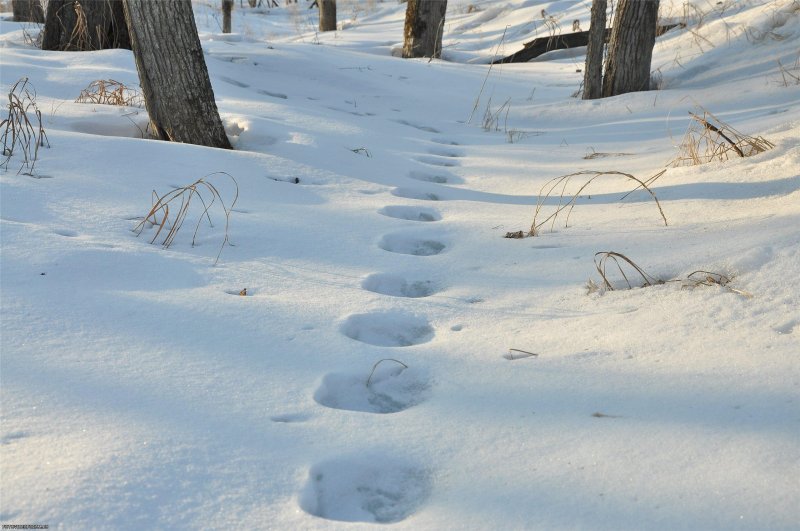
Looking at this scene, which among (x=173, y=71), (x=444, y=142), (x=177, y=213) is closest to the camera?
(x=177, y=213)

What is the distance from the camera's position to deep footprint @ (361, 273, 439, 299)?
244 cm

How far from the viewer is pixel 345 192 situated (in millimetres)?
3500

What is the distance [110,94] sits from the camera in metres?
4.47

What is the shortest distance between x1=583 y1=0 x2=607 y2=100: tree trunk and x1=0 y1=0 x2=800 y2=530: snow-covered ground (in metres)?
1.90

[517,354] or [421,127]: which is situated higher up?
[421,127]

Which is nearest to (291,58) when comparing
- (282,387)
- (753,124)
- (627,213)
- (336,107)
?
(336,107)

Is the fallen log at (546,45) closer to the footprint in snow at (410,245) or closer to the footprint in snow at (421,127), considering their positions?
the footprint in snow at (421,127)

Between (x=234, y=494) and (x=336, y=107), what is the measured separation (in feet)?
14.8

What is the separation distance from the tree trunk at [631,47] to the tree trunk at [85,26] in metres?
3.88

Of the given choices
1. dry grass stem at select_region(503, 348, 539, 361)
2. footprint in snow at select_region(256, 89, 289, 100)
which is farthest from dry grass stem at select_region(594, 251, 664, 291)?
footprint in snow at select_region(256, 89, 289, 100)

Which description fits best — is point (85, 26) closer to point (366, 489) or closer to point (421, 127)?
point (421, 127)

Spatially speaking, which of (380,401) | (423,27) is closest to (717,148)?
(380,401)

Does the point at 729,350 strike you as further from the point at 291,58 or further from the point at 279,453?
the point at 291,58

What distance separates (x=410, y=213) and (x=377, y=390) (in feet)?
5.07
